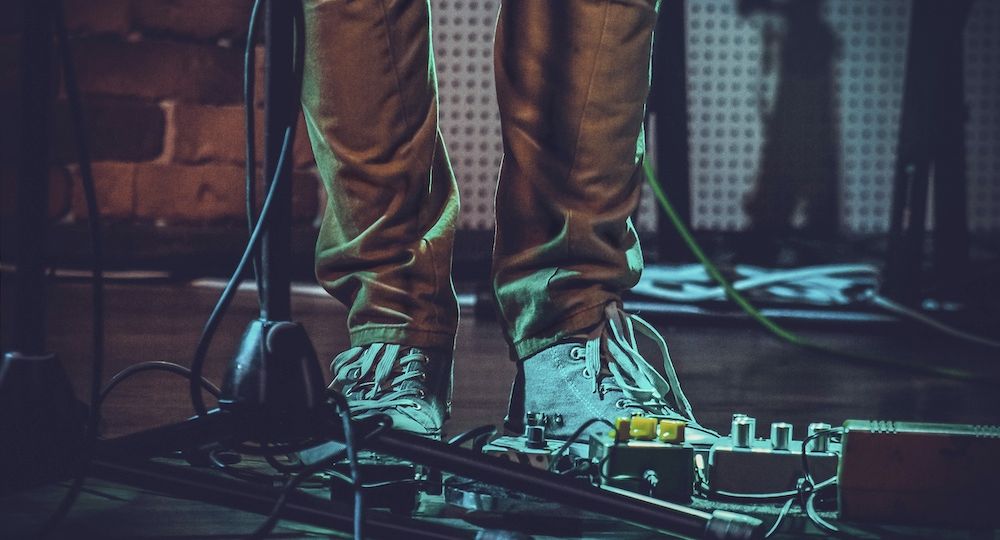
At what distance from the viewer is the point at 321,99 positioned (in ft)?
2.78

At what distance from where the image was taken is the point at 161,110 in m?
2.41

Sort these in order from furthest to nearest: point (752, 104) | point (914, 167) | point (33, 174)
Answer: point (752, 104) → point (914, 167) → point (33, 174)

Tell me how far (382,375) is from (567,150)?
22cm

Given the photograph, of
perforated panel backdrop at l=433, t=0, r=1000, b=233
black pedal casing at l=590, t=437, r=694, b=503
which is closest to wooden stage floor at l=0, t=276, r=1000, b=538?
black pedal casing at l=590, t=437, r=694, b=503

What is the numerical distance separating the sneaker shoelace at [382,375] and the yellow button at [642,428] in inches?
6.5

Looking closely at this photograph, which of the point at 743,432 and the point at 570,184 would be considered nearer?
the point at 743,432

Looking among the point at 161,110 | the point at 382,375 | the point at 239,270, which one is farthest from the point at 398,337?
the point at 161,110

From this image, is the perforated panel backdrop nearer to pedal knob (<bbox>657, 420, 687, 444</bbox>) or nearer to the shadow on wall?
the shadow on wall

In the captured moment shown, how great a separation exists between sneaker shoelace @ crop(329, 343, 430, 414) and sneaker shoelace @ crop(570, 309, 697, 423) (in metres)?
0.12

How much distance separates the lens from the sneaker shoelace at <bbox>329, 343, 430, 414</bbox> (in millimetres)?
791

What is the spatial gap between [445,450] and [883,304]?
1.42 meters

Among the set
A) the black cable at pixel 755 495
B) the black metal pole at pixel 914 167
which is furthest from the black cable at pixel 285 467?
the black metal pole at pixel 914 167

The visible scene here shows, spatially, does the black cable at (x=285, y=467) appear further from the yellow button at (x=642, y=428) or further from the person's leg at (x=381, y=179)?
the yellow button at (x=642, y=428)

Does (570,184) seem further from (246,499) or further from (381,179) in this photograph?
(246,499)
